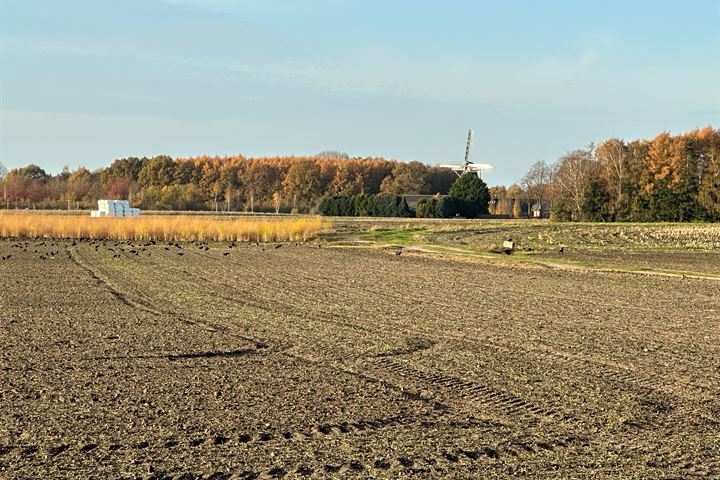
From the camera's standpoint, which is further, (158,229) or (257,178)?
(257,178)

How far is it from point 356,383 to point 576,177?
72870 mm

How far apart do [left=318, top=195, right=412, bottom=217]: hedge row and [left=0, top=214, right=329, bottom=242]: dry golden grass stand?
44.9 metres

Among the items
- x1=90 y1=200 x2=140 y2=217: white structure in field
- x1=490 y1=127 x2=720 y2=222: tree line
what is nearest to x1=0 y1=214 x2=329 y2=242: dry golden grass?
x1=90 y1=200 x2=140 y2=217: white structure in field

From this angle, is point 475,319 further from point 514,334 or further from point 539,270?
point 539,270

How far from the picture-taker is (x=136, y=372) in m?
9.36

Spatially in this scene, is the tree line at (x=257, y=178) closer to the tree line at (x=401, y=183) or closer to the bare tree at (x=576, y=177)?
the tree line at (x=401, y=183)

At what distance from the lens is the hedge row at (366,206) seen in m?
91.3

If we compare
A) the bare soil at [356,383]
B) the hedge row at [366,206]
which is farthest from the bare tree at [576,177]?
the bare soil at [356,383]

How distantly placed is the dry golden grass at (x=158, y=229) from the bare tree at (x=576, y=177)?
34.9 m

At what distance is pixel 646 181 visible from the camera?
73.7 meters

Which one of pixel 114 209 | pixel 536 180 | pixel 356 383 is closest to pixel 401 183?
pixel 536 180

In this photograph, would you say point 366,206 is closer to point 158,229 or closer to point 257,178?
point 257,178

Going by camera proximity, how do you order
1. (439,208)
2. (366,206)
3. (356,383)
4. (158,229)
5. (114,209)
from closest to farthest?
(356,383) → (158,229) → (114,209) → (439,208) → (366,206)

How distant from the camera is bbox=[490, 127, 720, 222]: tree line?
6775 cm
